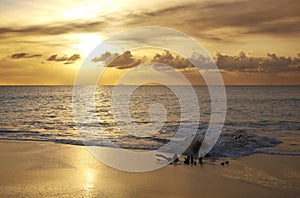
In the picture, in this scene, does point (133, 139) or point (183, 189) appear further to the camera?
point (133, 139)

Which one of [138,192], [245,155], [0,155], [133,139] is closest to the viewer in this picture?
[138,192]

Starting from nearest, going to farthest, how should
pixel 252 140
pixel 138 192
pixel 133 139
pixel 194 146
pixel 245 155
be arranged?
pixel 138 192, pixel 245 155, pixel 194 146, pixel 252 140, pixel 133 139

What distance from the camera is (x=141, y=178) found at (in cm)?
977

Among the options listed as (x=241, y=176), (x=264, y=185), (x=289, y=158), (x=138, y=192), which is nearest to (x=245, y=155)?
(x=289, y=158)

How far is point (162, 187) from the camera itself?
8.86 metres

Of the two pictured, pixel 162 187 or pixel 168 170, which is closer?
pixel 162 187

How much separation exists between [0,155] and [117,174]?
523 cm

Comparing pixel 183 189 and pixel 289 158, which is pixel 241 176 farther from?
pixel 289 158

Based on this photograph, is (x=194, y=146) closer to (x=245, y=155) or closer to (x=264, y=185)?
(x=245, y=155)

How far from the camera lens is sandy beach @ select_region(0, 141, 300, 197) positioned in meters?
8.35

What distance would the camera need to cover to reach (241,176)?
10.2 m

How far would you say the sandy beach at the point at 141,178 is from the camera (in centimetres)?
835

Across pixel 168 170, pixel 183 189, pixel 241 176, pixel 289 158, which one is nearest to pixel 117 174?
pixel 168 170

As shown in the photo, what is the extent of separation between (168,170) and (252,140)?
783 centimetres
